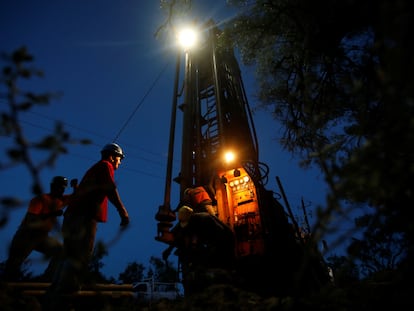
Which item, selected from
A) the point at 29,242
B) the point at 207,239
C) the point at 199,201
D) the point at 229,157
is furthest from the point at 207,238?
the point at 29,242

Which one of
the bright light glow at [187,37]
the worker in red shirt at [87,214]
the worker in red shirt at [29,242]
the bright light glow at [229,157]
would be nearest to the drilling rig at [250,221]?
the bright light glow at [229,157]

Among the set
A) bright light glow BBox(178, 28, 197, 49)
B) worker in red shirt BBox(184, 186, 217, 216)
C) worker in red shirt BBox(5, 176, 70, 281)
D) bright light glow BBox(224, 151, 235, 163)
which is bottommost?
worker in red shirt BBox(5, 176, 70, 281)

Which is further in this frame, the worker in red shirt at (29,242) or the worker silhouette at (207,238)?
the worker silhouette at (207,238)

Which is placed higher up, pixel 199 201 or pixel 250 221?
pixel 199 201

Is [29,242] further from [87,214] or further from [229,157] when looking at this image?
[229,157]

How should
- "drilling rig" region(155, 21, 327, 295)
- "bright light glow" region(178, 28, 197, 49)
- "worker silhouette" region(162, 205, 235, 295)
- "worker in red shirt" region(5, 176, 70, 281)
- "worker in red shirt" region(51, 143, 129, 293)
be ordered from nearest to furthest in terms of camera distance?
"worker in red shirt" region(51, 143, 129, 293), "worker in red shirt" region(5, 176, 70, 281), "worker silhouette" region(162, 205, 235, 295), "drilling rig" region(155, 21, 327, 295), "bright light glow" region(178, 28, 197, 49)

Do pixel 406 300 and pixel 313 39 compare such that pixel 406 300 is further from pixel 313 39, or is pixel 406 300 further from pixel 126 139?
pixel 126 139

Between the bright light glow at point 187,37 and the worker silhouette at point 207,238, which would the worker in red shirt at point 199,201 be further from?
the bright light glow at point 187,37

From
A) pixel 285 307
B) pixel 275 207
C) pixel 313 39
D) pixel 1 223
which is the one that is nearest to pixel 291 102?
pixel 313 39

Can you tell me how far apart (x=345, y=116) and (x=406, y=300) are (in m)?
5.91

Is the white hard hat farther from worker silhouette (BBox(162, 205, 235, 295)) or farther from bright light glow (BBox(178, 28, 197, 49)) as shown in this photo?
bright light glow (BBox(178, 28, 197, 49))

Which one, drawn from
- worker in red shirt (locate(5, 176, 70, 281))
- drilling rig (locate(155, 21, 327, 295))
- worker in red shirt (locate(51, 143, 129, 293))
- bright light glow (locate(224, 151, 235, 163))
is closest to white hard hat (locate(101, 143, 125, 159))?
worker in red shirt (locate(51, 143, 129, 293))

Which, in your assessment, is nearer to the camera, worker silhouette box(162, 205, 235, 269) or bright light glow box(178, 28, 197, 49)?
worker silhouette box(162, 205, 235, 269)

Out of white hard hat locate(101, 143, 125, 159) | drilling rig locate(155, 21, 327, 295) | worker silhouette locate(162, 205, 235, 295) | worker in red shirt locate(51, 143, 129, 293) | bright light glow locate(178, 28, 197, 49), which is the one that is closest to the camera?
worker in red shirt locate(51, 143, 129, 293)
